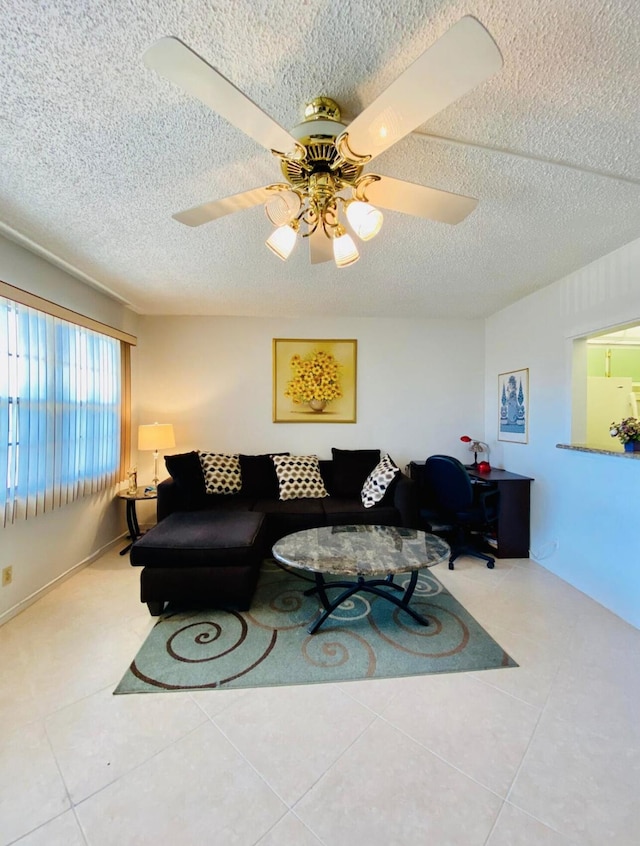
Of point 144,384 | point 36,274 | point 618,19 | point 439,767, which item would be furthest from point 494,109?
point 144,384

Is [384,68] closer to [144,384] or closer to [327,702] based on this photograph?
[327,702]

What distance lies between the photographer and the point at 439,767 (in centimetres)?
121

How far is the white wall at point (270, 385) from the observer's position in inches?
148

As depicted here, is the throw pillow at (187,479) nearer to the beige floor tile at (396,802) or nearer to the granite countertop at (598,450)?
the beige floor tile at (396,802)

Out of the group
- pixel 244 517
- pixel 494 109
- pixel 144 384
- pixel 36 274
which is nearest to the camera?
pixel 494 109

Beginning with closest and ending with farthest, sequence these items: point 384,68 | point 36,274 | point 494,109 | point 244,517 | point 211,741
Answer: point 384,68, point 494,109, point 211,741, point 36,274, point 244,517

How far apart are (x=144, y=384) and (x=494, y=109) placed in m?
3.71

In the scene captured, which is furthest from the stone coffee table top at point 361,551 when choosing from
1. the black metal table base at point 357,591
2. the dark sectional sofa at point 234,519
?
the dark sectional sofa at point 234,519

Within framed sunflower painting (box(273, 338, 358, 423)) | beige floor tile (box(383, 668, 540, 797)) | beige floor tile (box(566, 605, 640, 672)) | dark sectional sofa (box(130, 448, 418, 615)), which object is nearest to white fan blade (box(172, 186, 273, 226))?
dark sectional sofa (box(130, 448, 418, 615))

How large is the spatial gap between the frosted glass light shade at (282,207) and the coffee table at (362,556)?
5.35ft

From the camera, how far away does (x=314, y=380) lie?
12.5 feet

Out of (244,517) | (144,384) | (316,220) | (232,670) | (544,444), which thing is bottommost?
(232,670)

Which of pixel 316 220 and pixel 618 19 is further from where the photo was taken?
pixel 316 220

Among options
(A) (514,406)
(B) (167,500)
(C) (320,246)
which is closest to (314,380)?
(B) (167,500)
